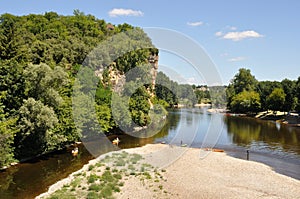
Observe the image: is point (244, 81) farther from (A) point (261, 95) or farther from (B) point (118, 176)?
(B) point (118, 176)

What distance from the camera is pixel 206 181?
26641mm

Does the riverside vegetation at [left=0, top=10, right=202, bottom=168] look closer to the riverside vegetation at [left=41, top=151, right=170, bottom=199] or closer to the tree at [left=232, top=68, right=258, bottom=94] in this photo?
the riverside vegetation at [left=41, top=151, right=170, bottom=199]

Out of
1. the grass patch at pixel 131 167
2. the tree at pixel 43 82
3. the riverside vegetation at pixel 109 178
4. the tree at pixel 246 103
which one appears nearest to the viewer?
the riverside vegetation at pixel 109 178

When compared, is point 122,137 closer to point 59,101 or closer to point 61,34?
point 59,101

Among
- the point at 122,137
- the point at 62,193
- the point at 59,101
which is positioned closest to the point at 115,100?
the point at 122,137

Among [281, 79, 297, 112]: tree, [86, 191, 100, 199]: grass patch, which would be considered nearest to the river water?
[86, 191, 100, 199]: grass patch

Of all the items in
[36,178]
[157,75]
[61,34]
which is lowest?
[36,178]

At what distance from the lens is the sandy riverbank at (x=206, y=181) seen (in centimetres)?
2336

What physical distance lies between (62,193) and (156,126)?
45.3 metres

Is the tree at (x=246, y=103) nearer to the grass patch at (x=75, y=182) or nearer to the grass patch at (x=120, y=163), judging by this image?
the grass patch at (x=120, y=163)

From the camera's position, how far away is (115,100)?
5412 cm

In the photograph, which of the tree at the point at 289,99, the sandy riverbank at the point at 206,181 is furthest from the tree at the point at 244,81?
the sandy riverbank at the point at 206,181

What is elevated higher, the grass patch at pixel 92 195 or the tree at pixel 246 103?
the tree at pixel 246 103

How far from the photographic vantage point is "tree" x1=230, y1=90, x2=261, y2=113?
104 m
